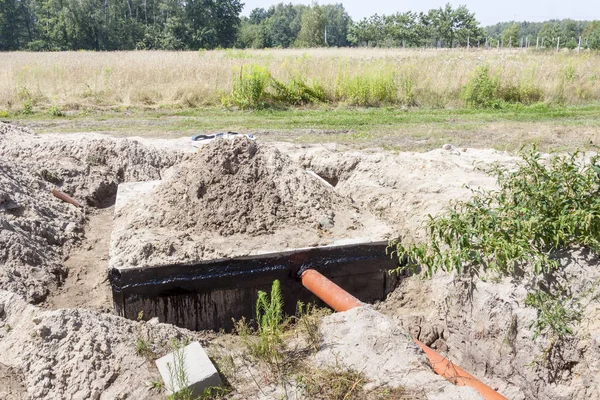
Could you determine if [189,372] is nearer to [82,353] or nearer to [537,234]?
[82,353]

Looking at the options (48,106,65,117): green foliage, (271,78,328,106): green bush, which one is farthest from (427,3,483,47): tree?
(48,106,65,117): green foliage

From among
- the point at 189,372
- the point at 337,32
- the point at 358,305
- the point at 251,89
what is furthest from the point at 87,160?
the point at 337,32

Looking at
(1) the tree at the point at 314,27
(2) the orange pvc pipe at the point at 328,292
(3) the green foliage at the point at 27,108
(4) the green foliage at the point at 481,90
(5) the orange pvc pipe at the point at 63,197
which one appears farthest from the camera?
(1) the tree at the point at 314,27

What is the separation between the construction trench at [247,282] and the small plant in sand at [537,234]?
112mm

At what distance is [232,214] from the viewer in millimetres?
4418

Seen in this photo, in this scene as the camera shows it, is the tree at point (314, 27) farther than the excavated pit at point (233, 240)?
Yes

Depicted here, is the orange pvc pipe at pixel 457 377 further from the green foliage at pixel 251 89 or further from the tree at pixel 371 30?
the tree at pixel 371 30

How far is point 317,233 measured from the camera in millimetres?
4363

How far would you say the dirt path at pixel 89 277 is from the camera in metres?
4.32

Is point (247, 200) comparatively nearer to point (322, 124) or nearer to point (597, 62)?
point (322, 124)

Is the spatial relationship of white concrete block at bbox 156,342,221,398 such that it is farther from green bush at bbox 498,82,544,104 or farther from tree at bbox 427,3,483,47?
tree at bbox 427,3,483,47

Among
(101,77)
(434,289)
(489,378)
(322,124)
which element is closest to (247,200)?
(434,289)

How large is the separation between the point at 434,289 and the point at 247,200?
172 cm

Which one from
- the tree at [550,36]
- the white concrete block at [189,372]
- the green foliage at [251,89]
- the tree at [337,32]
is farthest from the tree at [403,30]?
the white concrete block at [189,372]
